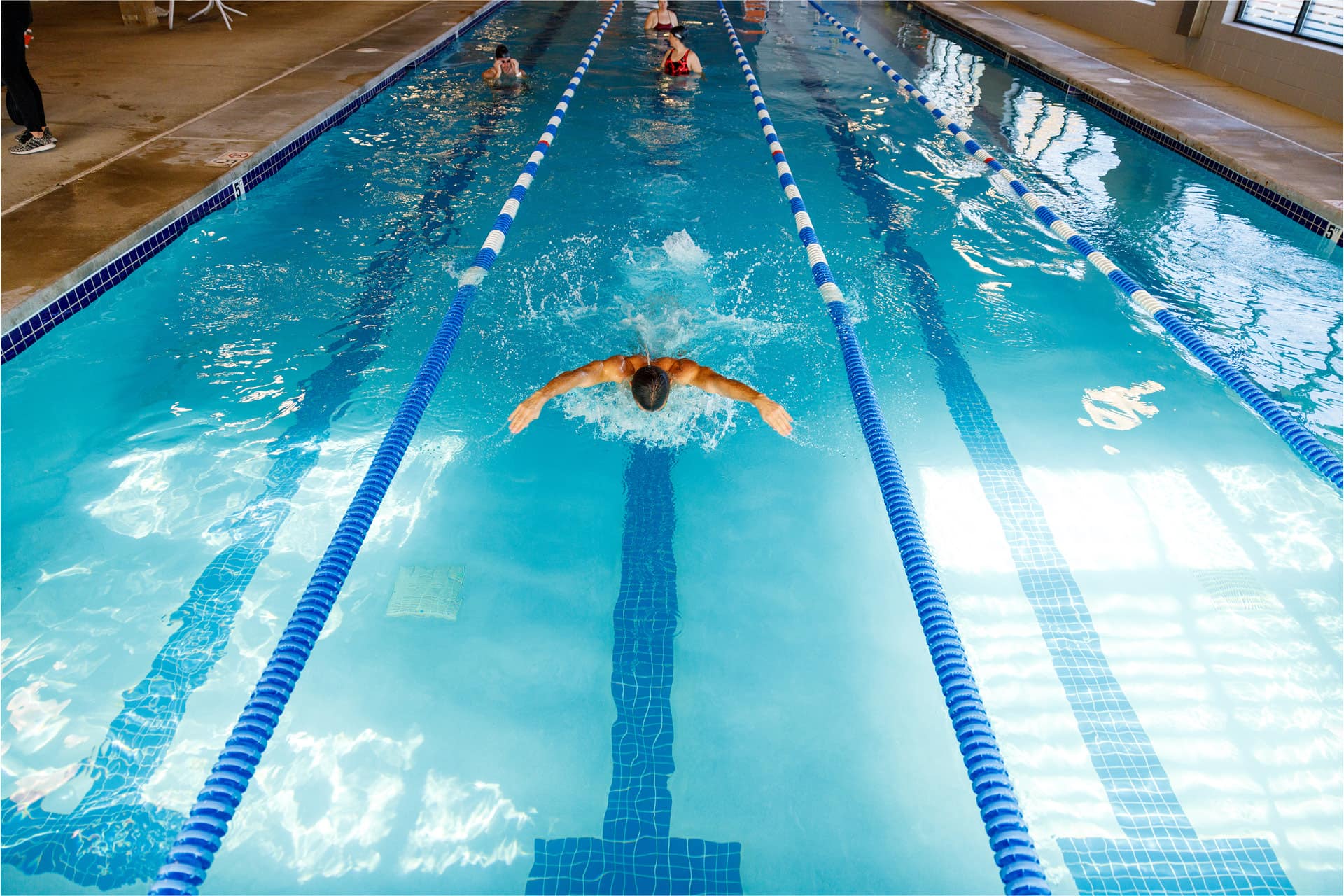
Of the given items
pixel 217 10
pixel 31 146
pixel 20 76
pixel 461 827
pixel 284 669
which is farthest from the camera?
pixel 217 10

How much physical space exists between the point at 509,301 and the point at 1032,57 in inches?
326

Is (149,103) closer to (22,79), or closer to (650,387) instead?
(22,79)

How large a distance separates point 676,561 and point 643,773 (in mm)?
893

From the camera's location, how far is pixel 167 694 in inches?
94.8

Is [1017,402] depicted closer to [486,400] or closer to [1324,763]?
[1324,763]

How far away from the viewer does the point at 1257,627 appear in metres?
2.72

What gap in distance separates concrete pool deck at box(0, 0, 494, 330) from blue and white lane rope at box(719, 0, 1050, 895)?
3.91 m

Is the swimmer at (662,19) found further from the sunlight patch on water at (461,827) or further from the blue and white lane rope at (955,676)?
the sunlight patch on water at (461,827)

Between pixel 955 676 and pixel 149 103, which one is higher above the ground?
pixel 149 103

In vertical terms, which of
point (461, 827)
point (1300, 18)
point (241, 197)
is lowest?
point (461, 827)

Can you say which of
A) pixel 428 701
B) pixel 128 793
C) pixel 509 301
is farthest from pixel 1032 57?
pixel 128 793

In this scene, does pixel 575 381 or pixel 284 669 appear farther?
pixel 575 381

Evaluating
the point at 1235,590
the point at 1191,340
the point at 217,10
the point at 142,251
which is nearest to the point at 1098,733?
the point at 1235,590

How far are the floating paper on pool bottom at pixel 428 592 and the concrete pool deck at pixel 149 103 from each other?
235 centimetres
